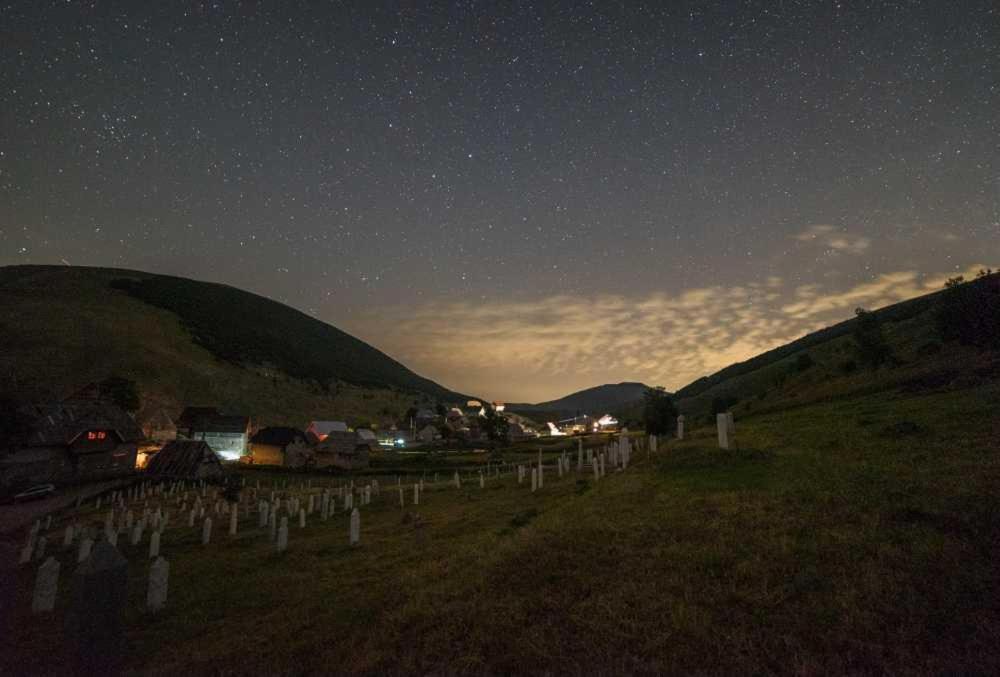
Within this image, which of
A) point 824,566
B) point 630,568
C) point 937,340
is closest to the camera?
point 824,566

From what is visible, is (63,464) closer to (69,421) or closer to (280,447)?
(69,421)

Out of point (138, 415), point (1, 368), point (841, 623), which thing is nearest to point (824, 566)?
point (841, 623)

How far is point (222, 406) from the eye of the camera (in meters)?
113

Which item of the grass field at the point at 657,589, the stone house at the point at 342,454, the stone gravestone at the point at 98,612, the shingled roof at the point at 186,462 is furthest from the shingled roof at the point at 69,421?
the stone gravestone at the point at 98,612

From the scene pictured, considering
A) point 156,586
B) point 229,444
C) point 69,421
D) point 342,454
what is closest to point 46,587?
point 156,586

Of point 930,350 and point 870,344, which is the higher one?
point 870,344

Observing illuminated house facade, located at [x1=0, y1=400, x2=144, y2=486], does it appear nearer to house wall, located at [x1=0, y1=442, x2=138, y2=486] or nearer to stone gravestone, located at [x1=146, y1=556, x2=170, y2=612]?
house wall, located at [x1=0, y1=442, x2=138, y2=486]

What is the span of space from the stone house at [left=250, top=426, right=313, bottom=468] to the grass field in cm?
6177

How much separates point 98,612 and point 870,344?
64.1 m

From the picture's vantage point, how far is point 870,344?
5016 cm

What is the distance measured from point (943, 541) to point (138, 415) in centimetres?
11394

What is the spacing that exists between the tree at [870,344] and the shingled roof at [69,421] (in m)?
89.5

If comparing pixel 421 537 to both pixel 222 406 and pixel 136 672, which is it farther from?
pixel 222 406

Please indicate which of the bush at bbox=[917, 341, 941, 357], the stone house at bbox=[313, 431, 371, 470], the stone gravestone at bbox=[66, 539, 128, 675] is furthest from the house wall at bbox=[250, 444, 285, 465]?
the bush at bbox=[917, 341, 941, 357]
